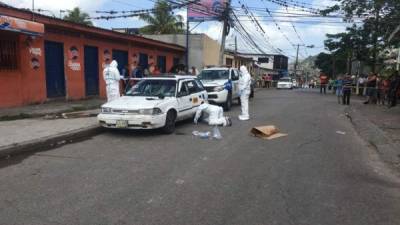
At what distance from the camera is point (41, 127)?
34.7 feet

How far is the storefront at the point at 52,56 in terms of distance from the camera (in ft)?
46.6

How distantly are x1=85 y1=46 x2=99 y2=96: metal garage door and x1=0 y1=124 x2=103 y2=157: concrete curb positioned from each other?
8.83 m

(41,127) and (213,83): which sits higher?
(213,83)

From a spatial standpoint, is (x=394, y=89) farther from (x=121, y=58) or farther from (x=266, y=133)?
(x=121, y=58)

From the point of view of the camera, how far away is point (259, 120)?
13.9 m

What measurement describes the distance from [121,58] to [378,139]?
1514cm

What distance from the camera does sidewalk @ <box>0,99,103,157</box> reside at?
8.65 metres

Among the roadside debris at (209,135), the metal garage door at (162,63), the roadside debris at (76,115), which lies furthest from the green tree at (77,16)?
the roadside debris at (209,135)

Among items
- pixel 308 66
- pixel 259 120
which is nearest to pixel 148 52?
pixel 259 120

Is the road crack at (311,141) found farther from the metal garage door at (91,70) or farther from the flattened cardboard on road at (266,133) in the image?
the metal garage door at (91,70)

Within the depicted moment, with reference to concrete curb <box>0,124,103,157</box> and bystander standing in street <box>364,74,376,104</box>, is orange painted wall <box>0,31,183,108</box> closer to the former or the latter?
concrete curb <box>0,124,103,157</box>

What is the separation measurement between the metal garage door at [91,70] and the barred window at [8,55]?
15.3 ft

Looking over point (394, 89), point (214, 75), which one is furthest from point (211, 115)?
point (394, 89)

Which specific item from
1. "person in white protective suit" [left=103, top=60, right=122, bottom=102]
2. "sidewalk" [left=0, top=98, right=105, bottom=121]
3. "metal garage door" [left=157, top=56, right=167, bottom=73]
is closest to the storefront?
"sidewalk" [left=0, top=98, right=105, bottom=121]
